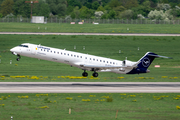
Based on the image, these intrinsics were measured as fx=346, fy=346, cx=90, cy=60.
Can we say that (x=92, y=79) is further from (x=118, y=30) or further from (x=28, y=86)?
(x=118, y=30)

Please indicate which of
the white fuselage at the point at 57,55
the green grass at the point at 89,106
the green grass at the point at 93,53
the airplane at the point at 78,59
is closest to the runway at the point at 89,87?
the green grass at the point at 89,106

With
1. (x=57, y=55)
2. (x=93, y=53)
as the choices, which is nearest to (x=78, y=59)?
(x=57, y=55)

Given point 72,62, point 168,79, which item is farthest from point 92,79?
point 168,79

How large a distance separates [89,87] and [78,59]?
927 cm

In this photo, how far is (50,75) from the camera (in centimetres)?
6203

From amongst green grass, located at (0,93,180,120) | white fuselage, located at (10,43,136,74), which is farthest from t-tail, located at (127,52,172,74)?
green grass, located at (0,93,180,120)

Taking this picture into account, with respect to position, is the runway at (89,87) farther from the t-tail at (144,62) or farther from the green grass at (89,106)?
the t-tail at (144,62)

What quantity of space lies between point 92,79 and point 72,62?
15.6ft

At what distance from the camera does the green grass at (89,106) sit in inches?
1241

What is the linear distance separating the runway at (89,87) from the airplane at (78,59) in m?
4.64

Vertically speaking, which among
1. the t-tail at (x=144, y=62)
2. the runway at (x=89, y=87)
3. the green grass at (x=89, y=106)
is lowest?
the runway at (x=89, y=87)

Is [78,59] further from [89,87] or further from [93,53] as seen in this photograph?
[93,53]

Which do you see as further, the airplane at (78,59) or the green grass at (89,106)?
the airplane at (78,59)

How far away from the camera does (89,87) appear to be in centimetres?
4856
